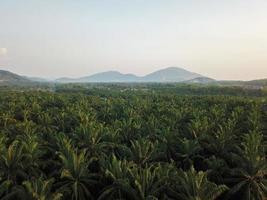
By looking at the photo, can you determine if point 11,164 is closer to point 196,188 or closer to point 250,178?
point 196,188

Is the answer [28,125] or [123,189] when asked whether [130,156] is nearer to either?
[123,189]

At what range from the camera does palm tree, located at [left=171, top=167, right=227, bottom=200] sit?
101 feet

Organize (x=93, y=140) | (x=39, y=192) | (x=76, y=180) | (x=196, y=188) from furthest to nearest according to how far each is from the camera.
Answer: (x=93, y=140) → (x=76, y=180) → (x=196, y=188) → (x=39, y=192)

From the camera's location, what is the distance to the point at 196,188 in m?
30.9

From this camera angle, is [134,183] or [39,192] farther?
[134,183]

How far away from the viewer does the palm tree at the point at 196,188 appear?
3081 cm

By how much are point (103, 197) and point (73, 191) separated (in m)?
3.07

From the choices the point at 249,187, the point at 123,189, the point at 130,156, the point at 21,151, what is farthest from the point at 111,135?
the point at 249,187

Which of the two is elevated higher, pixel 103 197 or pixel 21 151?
pixel 21 151

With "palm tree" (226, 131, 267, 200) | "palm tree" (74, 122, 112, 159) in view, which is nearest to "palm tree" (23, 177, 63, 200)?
"palm tree" (74, 122, 112, 159)

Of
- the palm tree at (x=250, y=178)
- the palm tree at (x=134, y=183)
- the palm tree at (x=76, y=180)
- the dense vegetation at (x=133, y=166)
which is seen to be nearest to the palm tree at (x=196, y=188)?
the dense vegetation at (x=133, y=166)

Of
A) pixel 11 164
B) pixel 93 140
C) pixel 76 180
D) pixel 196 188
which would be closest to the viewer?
pixel 196 188

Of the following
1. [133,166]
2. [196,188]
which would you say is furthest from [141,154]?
[196,188]

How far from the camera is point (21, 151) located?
4053 cm
